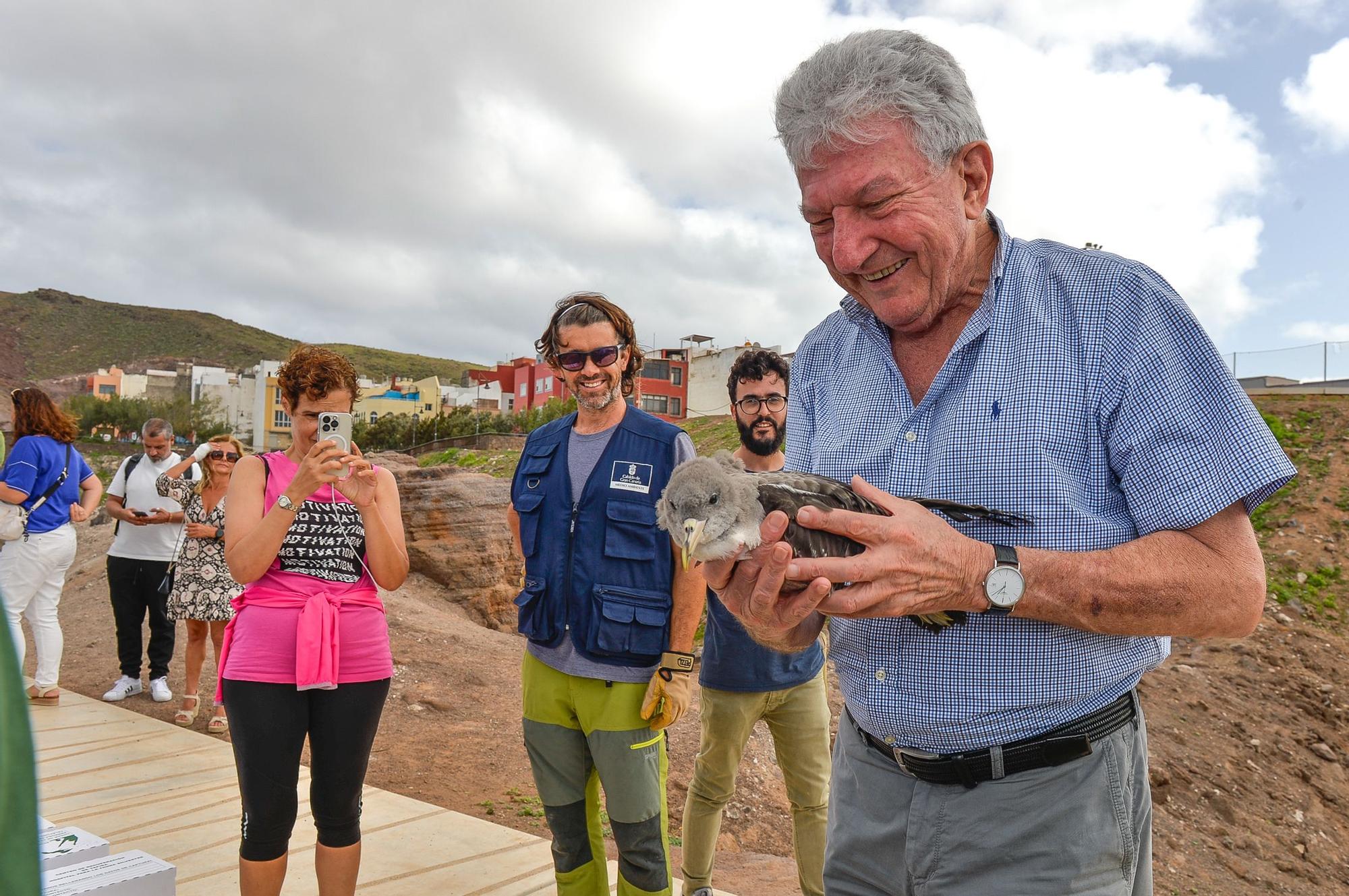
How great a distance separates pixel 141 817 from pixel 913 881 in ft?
16.7

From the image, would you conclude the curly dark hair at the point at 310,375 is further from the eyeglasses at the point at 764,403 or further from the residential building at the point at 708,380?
the residential building at the point at 708,380

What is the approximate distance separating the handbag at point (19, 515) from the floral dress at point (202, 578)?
42.6 inches

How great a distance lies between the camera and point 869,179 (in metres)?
2.04

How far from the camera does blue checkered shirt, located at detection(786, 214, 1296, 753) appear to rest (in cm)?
174

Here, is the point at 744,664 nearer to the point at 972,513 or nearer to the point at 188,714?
the point at 972,513

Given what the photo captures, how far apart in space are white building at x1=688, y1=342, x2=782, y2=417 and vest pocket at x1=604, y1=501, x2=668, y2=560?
4606cm

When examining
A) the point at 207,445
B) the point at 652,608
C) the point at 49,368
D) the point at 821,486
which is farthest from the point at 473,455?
the point at 49,368

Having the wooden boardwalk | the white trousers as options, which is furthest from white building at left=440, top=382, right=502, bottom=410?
the wooden boardwalk

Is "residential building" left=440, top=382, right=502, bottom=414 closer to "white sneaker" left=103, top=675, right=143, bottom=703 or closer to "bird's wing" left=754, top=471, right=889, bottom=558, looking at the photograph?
"white sneaker" left=103, top=675, right=143, bottom=703

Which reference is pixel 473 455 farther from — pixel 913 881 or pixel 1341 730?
pixel 913 881

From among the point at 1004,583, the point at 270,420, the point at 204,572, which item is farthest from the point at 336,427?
the point at 270,420

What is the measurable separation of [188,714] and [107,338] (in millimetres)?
111876

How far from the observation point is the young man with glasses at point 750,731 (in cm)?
455

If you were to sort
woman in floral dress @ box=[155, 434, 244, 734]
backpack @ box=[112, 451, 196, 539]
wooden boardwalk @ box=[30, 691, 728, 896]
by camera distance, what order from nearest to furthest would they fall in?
wooden boardwalk @ box=[30, 691, 728, 896]
woman in floral dress @ box=[155, 434, 244, 734]
backpack @ box=[112, 451, 196, 539]
